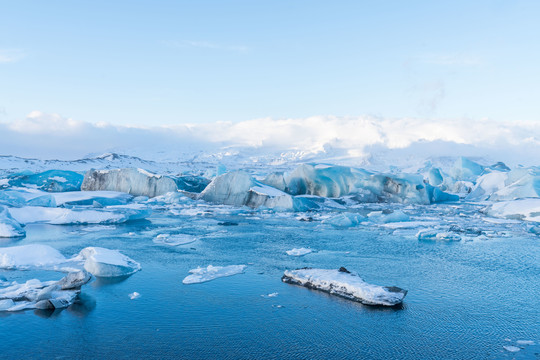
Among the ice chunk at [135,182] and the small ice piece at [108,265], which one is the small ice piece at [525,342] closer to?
the small ice piece at [108,265]

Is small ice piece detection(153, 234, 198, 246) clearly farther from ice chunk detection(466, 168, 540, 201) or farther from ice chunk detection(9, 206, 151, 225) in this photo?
ice chunk detection(466, 168, 540, 201)

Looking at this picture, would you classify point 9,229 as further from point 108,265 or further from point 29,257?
point 108,265

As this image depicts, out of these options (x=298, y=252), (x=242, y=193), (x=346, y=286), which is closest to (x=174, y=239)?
(x=298, y=252)

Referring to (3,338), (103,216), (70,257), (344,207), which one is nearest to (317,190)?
(344,207)

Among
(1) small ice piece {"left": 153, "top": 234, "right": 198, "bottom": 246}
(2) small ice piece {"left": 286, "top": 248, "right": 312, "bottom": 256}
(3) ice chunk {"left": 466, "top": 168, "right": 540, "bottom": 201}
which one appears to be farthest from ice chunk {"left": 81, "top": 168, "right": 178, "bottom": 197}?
(3) ice chunk {"left": 466, "top": 168, "right": 540, "bottom": 201}

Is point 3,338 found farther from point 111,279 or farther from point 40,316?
point 111,279
